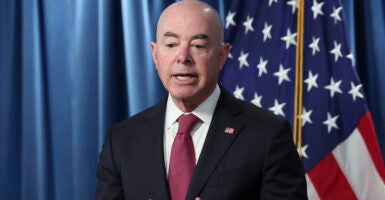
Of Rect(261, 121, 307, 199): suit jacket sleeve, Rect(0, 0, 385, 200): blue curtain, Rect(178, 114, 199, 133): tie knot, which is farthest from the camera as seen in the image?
Rect(0, 0, 385, 200): blue curtain

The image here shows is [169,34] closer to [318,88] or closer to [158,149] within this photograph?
[158,149]

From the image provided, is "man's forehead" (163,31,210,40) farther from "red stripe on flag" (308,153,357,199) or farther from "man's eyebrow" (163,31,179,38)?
A: "red stripe on flag" (308,153,357,199)

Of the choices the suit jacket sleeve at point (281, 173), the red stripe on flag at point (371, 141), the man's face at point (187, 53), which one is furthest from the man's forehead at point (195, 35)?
the red stripe on flag at point (371, 141)

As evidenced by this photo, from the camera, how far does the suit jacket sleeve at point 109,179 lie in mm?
1630

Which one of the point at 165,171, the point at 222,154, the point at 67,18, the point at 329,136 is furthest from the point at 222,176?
the point at 67,18

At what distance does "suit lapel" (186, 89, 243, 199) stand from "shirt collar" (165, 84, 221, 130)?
0.06ft

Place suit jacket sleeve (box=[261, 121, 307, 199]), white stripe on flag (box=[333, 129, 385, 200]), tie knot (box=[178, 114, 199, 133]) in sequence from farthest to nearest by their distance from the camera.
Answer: white stripe on flag (box=[333, 129, 385, 200])
tie knot (box=[178, 114, 199, 133])
suit jacket sleeve (box=[261, 121, 307, 199])

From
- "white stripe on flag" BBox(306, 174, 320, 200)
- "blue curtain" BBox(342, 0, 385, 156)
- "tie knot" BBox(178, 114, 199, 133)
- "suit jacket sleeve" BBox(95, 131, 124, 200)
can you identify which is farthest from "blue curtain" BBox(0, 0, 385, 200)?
"tie knot" BBox(178, 114, 199, 133)

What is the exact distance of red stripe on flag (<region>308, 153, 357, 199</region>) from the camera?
2863mm

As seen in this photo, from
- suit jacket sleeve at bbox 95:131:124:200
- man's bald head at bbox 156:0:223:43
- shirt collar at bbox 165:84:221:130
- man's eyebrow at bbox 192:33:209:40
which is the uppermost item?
man's bald head at bbox 156:0:223:43

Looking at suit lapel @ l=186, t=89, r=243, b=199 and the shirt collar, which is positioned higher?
the shirt collar

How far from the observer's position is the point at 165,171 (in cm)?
155

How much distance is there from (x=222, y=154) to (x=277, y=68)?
1544mm

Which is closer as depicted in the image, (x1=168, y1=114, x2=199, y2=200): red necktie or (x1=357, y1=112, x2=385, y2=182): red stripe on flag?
(x1=168, y1=114, x2=199, y2=200): red necktie
